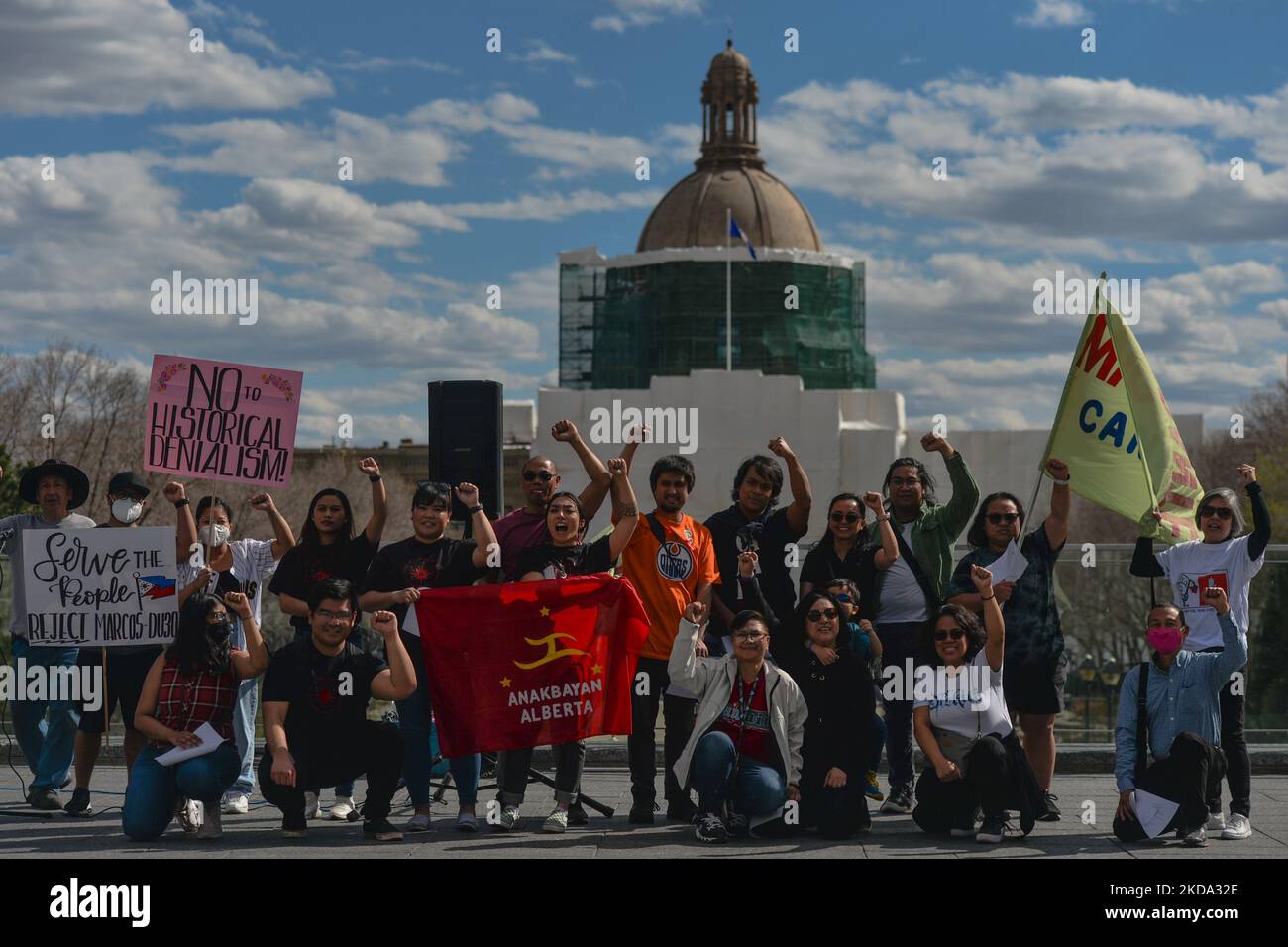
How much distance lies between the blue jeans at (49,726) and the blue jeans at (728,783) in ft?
12.7

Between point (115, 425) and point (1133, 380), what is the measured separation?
45.2m

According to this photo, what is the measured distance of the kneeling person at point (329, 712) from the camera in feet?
29.9

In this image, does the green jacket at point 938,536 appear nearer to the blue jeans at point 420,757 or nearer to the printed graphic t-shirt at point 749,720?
the printed graphic t-shirt at point 749,720

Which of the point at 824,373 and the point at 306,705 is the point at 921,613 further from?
the point at 824,373

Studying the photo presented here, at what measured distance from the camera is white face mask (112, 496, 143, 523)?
10.1 m

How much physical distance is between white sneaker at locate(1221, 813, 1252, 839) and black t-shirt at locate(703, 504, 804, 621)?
265 centimetres

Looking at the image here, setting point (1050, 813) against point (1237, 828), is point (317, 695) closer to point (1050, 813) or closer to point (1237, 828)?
point (1050, 813)

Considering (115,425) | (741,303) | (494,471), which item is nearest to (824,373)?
(741,303)

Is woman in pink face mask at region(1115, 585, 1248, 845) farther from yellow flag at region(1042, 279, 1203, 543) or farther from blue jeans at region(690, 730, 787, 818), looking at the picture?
blue jeans at region(690, 730, 787, 818)

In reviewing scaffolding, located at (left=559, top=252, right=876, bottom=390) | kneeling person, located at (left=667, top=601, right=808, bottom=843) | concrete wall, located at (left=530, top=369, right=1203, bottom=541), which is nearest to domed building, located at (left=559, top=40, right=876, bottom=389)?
scaffolding, located at (left=559, top=252, right=876, bottom=390)

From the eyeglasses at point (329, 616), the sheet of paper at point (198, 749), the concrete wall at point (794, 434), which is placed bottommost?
the sheet of paper at point (198, 749)
